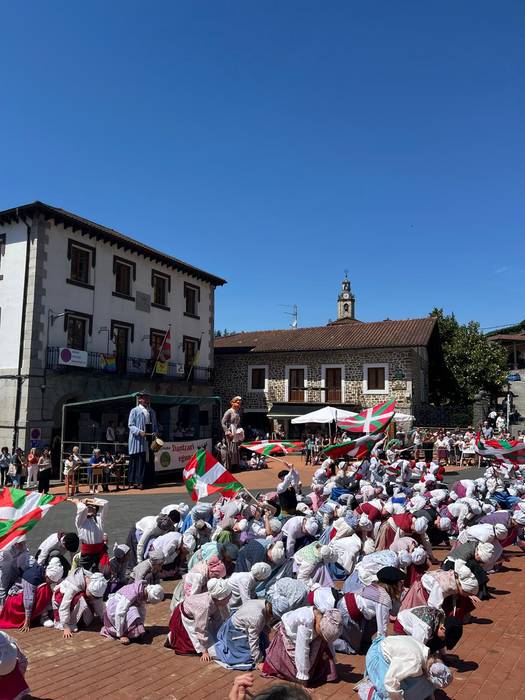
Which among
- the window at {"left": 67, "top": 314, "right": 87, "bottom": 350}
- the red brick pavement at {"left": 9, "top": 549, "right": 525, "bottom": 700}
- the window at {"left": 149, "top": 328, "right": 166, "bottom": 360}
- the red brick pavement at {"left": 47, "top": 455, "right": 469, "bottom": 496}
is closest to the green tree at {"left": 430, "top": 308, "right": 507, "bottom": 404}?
the red brick pavement at {"left": 47, "top": 455, "right": 469, "bottom": 496}

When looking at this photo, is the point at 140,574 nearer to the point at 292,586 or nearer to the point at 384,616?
the point at 292,586

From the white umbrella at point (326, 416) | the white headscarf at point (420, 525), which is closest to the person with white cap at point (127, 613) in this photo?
the white headscarf at point (420, 525)

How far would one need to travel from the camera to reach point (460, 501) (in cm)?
939

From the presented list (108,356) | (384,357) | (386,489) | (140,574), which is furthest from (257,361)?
(140,574)

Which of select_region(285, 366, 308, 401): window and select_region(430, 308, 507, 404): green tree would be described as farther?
select_region(430, 308, 507, 404): green tree

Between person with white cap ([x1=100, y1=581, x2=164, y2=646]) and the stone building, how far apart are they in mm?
25660

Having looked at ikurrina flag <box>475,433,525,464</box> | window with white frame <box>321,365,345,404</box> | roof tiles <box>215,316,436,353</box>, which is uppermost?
roof tiles <box>215,316,436,353</box>

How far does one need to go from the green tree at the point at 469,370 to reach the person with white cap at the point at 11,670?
117ft

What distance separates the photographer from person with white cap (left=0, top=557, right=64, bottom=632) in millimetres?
6352

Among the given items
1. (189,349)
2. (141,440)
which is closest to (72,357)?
(141,440)

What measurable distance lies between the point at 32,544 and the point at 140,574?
13.4 feet

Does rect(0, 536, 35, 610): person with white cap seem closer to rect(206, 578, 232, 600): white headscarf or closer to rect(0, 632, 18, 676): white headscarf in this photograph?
rect(206, 578, 232, 600): white headscarf

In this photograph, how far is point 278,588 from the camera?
5242 millimetres

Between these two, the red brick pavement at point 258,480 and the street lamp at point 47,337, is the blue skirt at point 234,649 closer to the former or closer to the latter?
the red brick pavement at point 258,480
